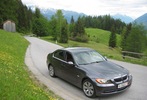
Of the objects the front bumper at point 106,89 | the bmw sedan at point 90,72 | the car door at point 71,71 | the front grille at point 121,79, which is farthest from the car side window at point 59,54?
the front grille at point 121,79

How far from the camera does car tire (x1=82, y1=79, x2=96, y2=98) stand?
7.65 meters

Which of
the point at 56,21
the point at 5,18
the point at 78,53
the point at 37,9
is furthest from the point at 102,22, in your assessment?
the point at 78,53

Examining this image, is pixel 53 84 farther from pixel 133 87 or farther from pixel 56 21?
pixel 56 21

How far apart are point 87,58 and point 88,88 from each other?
170 cm

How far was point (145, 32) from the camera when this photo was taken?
219ft

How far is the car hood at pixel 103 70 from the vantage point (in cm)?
761

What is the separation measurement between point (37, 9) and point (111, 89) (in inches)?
3764

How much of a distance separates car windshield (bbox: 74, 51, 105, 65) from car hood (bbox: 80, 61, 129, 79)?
0.36m

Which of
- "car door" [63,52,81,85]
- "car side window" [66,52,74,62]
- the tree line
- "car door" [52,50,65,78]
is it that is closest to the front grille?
"car door" [63,52,81,85]

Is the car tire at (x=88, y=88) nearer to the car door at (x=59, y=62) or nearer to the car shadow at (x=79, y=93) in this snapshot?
the car shadow at (x=79, y=93)

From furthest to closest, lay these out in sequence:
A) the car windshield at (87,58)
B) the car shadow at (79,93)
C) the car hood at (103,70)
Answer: the car windshield at (87,58) → the car shadow at (79,93) → the car hood at (103,70)

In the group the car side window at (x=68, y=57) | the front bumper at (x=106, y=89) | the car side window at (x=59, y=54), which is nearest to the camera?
the front bumper at (x=106, y=89)

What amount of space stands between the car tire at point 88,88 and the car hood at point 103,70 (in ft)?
0.99

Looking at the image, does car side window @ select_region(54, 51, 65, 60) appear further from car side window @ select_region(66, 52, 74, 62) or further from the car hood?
the car hood
